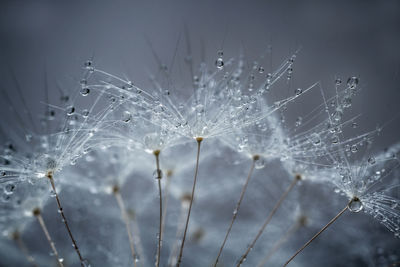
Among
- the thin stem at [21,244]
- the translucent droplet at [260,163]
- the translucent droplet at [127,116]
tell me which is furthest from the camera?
the thin stem at [21,244]

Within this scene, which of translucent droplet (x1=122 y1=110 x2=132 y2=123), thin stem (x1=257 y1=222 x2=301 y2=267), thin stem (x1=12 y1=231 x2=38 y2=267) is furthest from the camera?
thin stem (x1=257 y1=222 x2=301 y2=267)

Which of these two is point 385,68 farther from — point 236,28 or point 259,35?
point 236,28

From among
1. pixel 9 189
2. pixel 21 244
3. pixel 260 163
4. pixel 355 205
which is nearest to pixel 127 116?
pixel 9 189

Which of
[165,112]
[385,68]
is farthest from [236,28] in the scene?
[165,112]

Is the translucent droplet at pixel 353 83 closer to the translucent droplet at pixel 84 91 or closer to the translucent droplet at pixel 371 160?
the translucent droplet at pixel 371 160

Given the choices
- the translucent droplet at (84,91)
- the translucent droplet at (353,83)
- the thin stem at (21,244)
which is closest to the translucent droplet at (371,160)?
the translucent droplet at (353,83)

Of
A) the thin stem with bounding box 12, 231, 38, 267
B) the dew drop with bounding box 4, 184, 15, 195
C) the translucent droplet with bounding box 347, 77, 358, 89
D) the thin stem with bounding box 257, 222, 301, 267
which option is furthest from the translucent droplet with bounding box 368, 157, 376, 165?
the thin stem with bounding box 12, 231, 38, 267

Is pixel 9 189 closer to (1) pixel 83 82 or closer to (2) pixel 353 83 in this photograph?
(1) pixel 83 82

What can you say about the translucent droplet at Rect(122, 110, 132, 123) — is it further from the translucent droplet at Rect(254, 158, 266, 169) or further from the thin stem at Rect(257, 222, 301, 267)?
the thin stem at Rect(257, 222, 301, 267)
